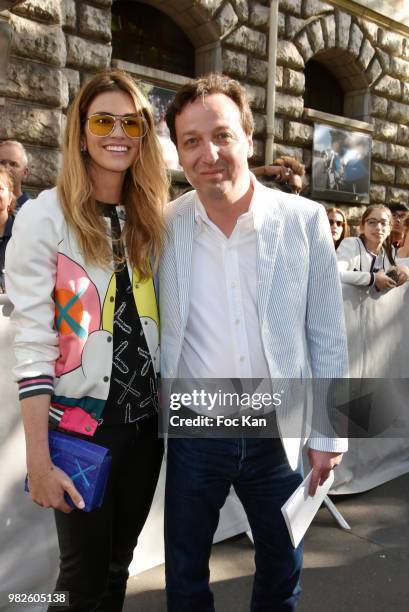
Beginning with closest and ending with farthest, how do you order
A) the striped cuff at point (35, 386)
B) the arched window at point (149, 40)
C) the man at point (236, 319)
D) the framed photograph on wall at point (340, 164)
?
1. the striped cuff at point (35, 386)
2. the man at point (236, 319)
3. the arched window at point (149, 40)
4. the framed photograph on wall at point (340, 164)

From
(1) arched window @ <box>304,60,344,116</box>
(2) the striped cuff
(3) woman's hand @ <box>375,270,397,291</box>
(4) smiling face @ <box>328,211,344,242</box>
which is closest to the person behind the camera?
(2) the striped cuff

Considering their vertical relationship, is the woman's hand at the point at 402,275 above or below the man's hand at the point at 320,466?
above

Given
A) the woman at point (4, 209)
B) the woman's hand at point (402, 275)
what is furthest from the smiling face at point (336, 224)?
the woman at point (4, 209)

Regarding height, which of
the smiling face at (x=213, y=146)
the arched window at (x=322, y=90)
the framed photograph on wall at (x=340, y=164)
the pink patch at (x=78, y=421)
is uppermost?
the arched window at (x=322, y=90)

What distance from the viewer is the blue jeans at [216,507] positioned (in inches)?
71.6

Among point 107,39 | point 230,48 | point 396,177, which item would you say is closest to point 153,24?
point 230,48

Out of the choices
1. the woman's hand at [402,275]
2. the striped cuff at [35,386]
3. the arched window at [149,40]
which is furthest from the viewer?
the arched window at [149,40]

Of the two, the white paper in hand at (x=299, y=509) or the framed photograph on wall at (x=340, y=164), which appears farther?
the framed photograph on wall at (x=340, y=164)

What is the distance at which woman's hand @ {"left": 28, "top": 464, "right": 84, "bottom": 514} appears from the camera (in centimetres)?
157

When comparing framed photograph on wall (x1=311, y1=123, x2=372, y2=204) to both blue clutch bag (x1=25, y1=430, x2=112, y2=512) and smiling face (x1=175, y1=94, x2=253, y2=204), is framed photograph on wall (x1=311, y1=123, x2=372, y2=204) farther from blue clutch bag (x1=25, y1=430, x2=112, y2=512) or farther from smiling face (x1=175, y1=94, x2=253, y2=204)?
blue clutch bag (x1=25, y1=430, x2=112, y2=512)

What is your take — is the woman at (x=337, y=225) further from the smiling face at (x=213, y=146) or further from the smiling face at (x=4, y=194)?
the smiling face at (x=213, y=146)

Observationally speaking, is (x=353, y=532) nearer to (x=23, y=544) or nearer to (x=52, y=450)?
(x=23, y=544)

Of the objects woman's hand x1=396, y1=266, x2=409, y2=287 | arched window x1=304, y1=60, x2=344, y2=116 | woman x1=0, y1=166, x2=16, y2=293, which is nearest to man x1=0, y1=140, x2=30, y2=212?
woman x1=0, y1=166, x2=16, y2=293

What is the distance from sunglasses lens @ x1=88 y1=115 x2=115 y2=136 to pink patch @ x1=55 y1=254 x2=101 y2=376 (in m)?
0.38
